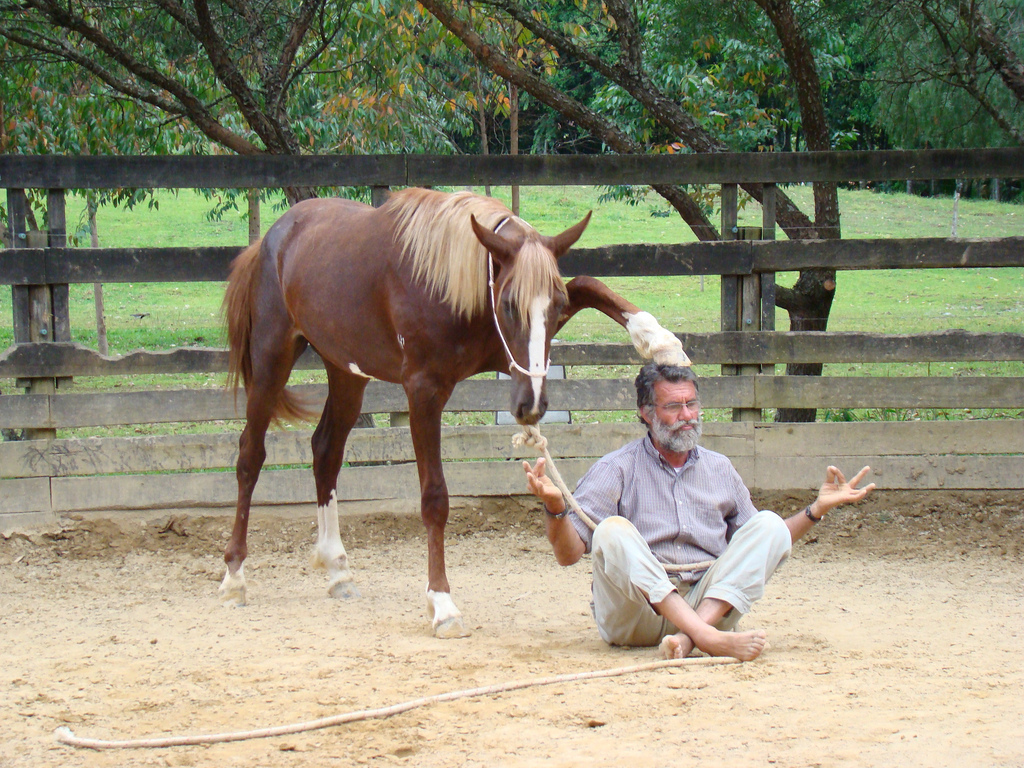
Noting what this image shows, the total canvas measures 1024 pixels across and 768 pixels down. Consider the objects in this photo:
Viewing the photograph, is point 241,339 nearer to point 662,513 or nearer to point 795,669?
point 662,513

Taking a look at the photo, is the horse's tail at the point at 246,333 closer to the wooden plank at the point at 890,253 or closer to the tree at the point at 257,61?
the tree at the point at 257,61

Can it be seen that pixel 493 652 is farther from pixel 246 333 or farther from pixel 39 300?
pixel 39 300

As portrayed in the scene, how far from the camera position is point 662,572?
3.29 metres

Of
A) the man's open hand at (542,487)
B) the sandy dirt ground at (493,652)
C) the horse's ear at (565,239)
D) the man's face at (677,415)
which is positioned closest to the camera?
the sandy dirt ground at (493,652)

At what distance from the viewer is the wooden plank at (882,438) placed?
547cm

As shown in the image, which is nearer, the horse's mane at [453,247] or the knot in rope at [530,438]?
the knot in rope at [530,438]

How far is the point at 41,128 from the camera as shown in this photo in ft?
27.3

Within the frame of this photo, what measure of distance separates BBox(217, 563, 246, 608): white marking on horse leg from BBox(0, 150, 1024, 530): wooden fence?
96 cm

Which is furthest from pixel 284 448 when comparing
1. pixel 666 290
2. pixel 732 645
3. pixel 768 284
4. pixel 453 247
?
pixel 666 290

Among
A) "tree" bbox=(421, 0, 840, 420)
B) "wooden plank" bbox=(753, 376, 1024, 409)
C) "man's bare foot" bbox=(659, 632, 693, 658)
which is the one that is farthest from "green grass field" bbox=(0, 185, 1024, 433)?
"man's bare foot" bbox=(659, 632, 693, 658)

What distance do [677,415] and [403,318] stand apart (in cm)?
133

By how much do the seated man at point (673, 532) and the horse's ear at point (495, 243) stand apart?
0.71m

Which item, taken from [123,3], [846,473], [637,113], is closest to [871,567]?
[846,473]

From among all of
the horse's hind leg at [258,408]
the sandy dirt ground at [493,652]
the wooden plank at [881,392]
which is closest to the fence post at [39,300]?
the sandy dirt ground at [493,652]
